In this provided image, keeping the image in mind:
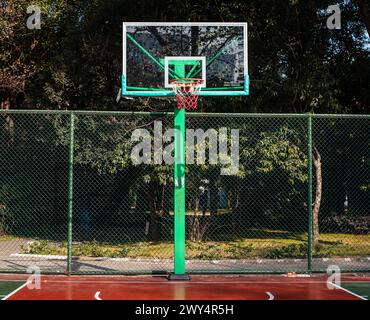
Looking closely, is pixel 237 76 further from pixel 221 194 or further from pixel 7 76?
pixel 7 76

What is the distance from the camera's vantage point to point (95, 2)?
16.2m

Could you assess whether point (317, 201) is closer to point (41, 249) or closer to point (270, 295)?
point (270, 295)

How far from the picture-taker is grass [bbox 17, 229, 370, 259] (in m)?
12.8

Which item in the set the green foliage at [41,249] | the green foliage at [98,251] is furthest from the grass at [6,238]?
the green foliage at [98,251]

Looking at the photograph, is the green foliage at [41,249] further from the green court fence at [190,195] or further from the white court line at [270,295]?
the white court line at [270,295]

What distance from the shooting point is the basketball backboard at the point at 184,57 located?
34.3 feet

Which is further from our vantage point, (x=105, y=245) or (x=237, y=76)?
(x=105, y=245)

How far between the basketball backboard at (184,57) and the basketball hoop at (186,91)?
5.0 inches

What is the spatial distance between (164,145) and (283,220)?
566 cm

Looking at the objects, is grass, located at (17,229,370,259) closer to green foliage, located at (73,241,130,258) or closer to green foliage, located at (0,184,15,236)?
green foliage, located at (73,241,130,258)

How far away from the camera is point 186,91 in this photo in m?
10.2

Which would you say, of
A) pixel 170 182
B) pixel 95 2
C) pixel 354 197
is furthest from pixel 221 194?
pixel 95 2

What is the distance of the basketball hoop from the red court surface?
323 cm

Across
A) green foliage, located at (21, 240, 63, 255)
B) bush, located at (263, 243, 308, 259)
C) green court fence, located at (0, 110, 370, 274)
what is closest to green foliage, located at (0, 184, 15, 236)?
green court fence, located at (0, 110, 370, 274)
